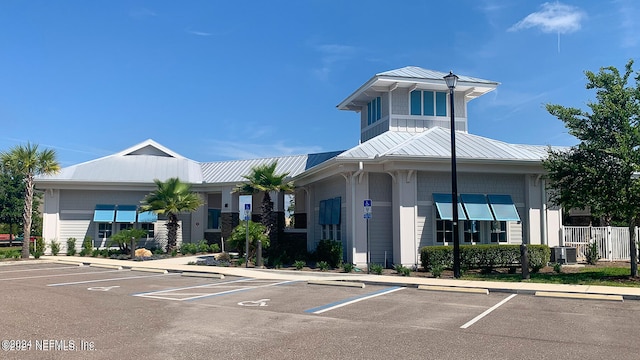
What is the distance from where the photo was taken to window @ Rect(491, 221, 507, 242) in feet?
67.2

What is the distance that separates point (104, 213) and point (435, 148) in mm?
19190

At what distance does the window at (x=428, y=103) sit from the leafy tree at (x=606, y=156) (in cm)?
736

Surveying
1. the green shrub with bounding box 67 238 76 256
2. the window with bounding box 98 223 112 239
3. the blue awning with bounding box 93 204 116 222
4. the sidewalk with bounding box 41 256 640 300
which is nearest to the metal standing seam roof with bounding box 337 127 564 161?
the sidewalk with bounding box 41 256 640 300

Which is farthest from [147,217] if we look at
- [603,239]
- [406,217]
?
[603,239]

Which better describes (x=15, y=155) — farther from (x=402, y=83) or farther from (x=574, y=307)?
(x=574, y=307)

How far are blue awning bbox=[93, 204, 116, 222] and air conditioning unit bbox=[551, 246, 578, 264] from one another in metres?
22.5

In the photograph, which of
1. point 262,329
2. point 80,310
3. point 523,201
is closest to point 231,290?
point 80,310

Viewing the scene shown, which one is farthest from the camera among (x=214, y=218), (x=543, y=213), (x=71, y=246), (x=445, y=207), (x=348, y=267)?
(x=214, y=218)

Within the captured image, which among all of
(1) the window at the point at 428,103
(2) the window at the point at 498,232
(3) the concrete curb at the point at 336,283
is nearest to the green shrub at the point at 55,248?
(3) the concrete curb at the point at 336,283

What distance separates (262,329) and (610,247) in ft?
62.6

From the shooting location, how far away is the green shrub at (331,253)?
1964 centimetres

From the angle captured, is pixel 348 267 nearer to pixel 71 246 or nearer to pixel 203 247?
pixel 203 247

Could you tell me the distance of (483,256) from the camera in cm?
1897

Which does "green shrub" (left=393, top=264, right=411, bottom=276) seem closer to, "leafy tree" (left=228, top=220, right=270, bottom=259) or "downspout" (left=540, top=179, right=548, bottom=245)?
"downspout" (left=540, top=179, right=548, bottom=245)
